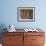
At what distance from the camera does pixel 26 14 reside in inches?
177

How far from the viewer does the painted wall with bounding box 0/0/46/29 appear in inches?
175

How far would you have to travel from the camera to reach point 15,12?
4469 mm

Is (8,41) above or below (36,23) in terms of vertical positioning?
below

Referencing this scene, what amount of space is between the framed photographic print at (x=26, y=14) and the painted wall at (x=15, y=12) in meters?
0.10

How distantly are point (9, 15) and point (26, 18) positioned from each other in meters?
0.59

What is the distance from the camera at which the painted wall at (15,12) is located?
445 cm

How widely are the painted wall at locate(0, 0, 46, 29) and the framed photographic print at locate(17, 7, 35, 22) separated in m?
0.10

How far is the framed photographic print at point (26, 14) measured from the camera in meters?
4.46

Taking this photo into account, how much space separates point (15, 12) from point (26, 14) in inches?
15.1

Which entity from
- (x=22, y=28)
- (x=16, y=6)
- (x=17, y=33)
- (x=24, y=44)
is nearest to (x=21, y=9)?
(x=16, y=6)

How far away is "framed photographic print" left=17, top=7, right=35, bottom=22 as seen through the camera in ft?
14.6

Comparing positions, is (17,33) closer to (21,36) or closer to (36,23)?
(21,36)

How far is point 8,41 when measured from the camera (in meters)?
3.95

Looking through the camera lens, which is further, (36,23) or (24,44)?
(36,23)
